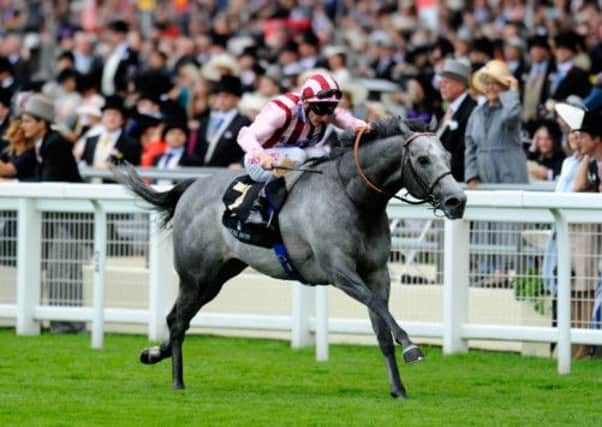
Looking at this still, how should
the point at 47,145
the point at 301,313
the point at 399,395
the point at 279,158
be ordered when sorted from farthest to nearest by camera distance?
the point at 47,145
the point at 301,313
the point at 279,158
the point at 399,395

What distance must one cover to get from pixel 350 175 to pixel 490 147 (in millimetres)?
3685

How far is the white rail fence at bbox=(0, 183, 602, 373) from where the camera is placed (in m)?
11.9

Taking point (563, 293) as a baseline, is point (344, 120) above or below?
above

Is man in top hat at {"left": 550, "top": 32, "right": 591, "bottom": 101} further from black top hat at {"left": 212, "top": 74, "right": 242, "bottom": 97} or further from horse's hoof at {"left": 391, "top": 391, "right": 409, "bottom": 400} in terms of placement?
horse's hoof at {"left": 391, "top": 391, "right": 409, "bottom": 400}

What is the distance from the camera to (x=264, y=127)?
36.4 feet

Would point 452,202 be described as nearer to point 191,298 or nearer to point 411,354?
point 411,354

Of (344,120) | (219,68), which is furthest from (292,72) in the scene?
(344,120)

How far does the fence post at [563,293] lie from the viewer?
11.7 metres

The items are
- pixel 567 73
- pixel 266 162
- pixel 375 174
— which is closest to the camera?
pixel 375 174

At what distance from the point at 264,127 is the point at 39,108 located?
451 cm

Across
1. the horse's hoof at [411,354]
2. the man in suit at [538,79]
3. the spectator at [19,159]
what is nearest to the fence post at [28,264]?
the spectator at [19,159]

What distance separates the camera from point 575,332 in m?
11.9

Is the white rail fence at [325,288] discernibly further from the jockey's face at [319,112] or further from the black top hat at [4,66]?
the black top hat at [4,66]

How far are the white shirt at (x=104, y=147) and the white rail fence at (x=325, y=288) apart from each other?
335cm
